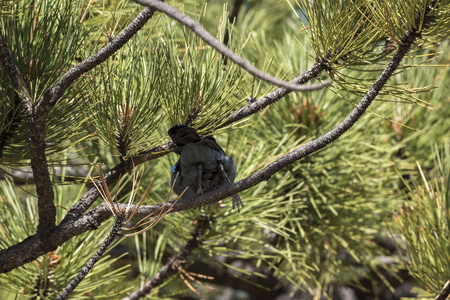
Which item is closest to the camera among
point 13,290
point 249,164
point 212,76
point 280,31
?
point 212,76

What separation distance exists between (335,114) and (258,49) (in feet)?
0.99

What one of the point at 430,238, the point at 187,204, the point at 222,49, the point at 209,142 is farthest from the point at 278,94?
the point at 430,238

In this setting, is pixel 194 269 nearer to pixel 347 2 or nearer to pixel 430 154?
pixel 430 154

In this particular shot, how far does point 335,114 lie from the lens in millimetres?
1394

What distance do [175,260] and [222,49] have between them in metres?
0.87

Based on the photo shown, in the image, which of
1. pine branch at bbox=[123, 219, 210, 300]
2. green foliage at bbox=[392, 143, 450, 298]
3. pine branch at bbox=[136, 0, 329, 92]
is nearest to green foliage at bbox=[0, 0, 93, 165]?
pine branch at bbox=[136, 0, 329, 92]

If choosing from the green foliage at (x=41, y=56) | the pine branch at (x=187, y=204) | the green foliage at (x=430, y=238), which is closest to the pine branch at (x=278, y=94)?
the pine branch at (x=187, y=204)

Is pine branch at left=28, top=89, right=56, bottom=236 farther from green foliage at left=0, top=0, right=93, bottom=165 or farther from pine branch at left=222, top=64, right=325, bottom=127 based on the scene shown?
pine branch at left=222, top=64, right=325, bottom=127

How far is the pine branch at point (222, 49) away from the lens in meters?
0.43

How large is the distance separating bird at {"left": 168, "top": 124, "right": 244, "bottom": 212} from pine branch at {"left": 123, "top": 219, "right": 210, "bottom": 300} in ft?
1.09

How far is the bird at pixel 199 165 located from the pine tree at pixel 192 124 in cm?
4

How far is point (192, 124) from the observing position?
851mm

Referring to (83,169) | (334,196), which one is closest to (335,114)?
(334,196)

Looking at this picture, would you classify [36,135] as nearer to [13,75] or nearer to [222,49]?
[13,75]
